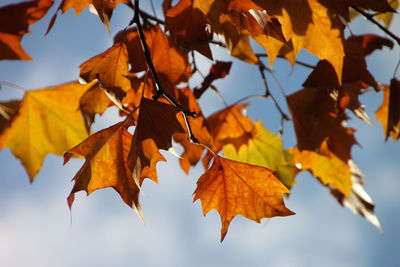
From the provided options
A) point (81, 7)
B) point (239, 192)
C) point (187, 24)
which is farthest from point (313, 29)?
point (81, 7)

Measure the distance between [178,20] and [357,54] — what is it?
0.45m

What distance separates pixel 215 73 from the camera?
1.31m

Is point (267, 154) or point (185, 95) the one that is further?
point (267, 154)

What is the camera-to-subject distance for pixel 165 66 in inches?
47.6

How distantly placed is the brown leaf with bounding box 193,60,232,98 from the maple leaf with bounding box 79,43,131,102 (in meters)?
0.33

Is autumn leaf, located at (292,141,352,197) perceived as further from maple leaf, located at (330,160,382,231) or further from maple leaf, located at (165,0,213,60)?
maple leaf, located at (165,0,213,60)

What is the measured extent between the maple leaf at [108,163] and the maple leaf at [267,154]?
633mm

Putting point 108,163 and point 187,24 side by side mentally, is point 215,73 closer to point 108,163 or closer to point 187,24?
point 187,24

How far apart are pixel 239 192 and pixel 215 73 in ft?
1.48

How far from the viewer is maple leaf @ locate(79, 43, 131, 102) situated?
3.08 feet

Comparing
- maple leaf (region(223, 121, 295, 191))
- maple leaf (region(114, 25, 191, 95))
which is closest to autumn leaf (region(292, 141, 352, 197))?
maple leaf (region(223, 121, 295, 191))

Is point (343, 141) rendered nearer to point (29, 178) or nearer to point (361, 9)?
point (361, 9)

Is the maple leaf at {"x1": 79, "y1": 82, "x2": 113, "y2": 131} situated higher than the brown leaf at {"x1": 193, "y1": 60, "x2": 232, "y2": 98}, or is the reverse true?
the maple leaf at {"x1": 79, "y1": 82, "x2": 113, "y2": 131}

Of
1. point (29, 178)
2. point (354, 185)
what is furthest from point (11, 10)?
point (354, 185)
